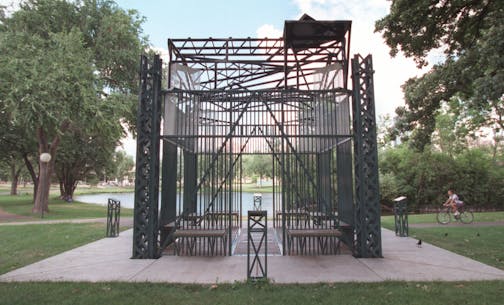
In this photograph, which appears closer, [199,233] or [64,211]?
[199,233]

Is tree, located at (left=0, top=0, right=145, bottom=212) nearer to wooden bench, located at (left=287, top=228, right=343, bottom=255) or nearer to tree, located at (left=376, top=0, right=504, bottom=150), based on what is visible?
wooden bench, located at (left=287, top=228, right=343, bottom=255)

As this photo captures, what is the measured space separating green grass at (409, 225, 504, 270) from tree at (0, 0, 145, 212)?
46.4 feet

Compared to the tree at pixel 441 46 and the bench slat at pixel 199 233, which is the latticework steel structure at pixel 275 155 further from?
the tree at pixel 441 46

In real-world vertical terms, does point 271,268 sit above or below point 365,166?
below

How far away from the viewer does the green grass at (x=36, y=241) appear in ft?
22.9

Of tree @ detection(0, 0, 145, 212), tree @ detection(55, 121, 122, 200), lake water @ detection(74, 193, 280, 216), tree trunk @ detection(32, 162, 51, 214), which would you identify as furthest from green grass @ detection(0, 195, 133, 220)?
tree @ detection(55, 121, 122, 200)

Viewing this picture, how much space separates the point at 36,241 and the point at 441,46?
16174mm

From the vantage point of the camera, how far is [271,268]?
235 inches

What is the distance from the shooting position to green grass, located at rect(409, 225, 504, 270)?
21.9 feet

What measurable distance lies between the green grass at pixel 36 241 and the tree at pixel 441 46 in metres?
12.2

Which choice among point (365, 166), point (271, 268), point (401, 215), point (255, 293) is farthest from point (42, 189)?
point (401, 215)

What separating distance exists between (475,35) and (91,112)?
16647 mm

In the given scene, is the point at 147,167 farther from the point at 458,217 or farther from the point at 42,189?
the point at 42,189

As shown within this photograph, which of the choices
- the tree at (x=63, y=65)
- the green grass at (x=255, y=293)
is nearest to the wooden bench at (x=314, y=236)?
the green grass at (x=255, y=293)
